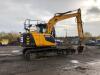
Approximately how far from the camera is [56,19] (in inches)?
1042

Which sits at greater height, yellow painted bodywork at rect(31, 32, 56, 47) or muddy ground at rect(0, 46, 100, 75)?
yellow painted bodywork at rect(31, 32, 56, 47)

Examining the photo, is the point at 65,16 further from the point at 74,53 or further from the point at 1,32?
the point at 1,32

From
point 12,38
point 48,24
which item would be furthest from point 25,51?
point 12,38

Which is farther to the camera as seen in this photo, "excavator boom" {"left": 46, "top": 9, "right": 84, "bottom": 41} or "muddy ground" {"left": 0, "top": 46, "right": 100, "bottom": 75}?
"excavator boom" {"left": 46, "top": 9, "right": 84, "bottom": 41}

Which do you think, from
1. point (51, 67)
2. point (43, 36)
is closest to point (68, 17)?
point (43, 36)

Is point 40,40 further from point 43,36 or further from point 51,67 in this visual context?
point 51,67

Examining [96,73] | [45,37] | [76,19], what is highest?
[76,19]

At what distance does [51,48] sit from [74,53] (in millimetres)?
3391

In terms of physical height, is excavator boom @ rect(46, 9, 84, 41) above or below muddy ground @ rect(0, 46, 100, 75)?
above

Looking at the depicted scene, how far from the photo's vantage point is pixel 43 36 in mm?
24359

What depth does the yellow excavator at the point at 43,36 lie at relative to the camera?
23.8 metres

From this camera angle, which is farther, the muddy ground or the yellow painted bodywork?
the yellow painted bodywork

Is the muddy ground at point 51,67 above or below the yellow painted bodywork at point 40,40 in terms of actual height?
below

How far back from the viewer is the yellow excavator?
2381 centimetres
